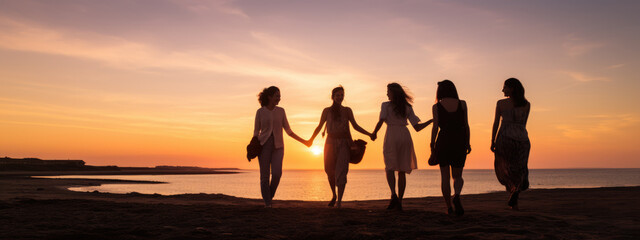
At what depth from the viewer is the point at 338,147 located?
895 centimetres

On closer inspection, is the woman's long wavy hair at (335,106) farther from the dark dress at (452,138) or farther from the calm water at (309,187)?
the calm water at (309,187)

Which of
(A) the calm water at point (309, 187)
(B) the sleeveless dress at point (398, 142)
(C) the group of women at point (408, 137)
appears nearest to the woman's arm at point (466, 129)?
(C) the group of women at point (408, 137)

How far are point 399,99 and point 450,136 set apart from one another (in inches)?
50.8

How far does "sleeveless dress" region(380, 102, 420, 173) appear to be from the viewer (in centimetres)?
827

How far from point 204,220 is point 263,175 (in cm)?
245

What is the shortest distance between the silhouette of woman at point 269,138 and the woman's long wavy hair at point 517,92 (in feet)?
13.6

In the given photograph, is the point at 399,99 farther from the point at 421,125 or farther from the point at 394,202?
the point at 394,202

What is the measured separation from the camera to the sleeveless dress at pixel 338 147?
8.91 metres

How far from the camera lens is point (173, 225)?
623 cm

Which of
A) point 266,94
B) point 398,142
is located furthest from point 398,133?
point 266,94

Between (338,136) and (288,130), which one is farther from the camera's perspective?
(288,130)

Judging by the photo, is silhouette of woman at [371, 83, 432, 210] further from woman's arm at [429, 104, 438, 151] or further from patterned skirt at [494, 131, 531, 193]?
patterned skirt at [494, 131, 531, 193]

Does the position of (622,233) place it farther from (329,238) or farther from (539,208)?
(329,238)

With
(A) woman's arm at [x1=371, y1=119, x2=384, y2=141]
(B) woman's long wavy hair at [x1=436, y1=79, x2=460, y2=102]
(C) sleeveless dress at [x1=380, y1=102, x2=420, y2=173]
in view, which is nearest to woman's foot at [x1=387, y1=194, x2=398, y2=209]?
(C) sleeveless dress at [x1=380, y1=102, x2=420, y2=173]
